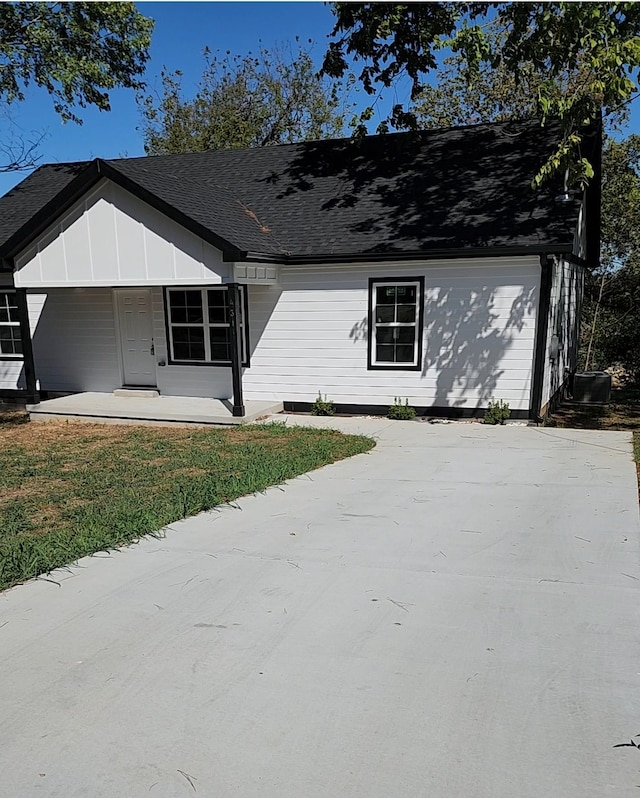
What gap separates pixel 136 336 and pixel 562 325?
8.80 m

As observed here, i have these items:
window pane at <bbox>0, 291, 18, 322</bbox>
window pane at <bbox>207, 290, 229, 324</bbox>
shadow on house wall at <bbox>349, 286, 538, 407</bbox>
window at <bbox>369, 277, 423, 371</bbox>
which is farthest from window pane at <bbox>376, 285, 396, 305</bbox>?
window pane at <bbox>0, 291, 18, 322</bbox>

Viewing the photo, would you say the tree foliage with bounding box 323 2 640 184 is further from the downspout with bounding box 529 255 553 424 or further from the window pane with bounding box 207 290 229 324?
the window pane with bounding box 207 290 229 324

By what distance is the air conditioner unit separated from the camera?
43.1 feet

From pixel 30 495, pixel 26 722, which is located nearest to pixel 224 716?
pixel 26 722

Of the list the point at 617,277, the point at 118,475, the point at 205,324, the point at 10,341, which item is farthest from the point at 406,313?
the point at 617,277

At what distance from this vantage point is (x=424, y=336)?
35.0 ft

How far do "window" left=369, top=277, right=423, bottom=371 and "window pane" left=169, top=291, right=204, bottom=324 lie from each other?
3560 millimetres

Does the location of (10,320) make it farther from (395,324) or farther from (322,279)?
(395,324)

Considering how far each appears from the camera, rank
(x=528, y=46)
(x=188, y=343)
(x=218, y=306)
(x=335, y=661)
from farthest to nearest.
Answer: (x=188, y=343) < (x=218, y=306) < (x=528, y=46) < (x=335, y=661)

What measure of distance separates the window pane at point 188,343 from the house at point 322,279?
3 centimetres

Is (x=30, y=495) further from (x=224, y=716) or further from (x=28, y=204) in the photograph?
(x=28, y=204)

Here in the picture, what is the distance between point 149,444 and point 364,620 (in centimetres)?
626

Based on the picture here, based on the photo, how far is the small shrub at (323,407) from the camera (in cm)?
1133

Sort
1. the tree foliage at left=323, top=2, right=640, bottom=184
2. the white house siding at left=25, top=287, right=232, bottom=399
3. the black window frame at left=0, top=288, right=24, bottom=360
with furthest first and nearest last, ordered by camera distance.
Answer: the black window frame at left=0, top=288, right=24, bottom=360 < the white house siding at left=25, top=287, right=232, bottom=399 < the tree foliage at left=323, top=2, right=640, bottom=184
